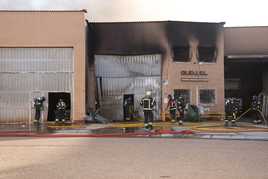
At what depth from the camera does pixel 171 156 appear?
12.8m

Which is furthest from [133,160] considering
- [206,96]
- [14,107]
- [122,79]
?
[206,96]

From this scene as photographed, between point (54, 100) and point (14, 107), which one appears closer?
point (14, 107)

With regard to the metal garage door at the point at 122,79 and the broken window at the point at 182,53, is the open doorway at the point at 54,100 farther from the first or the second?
the broken window at the point at 182,53

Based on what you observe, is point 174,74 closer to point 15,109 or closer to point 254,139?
point 15,109

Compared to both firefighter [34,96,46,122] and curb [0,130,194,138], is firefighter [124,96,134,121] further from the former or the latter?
curb [0,130,194,138]

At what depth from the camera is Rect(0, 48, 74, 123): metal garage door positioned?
28.3 meters

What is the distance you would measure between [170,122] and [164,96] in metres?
2.10

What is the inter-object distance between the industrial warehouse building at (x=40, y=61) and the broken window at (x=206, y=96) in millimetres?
6681

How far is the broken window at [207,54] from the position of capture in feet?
98.5

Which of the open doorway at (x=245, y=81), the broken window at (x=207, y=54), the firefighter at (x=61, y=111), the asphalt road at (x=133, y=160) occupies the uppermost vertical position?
the broken window at (x=207, y=54)

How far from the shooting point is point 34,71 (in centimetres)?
2836

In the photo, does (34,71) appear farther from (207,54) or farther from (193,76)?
(207,54)

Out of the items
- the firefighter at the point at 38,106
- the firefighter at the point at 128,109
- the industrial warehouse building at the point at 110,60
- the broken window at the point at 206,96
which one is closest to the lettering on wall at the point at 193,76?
the industrial warehouse building at the point at 110,60

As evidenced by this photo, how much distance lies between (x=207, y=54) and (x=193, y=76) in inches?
61.9
